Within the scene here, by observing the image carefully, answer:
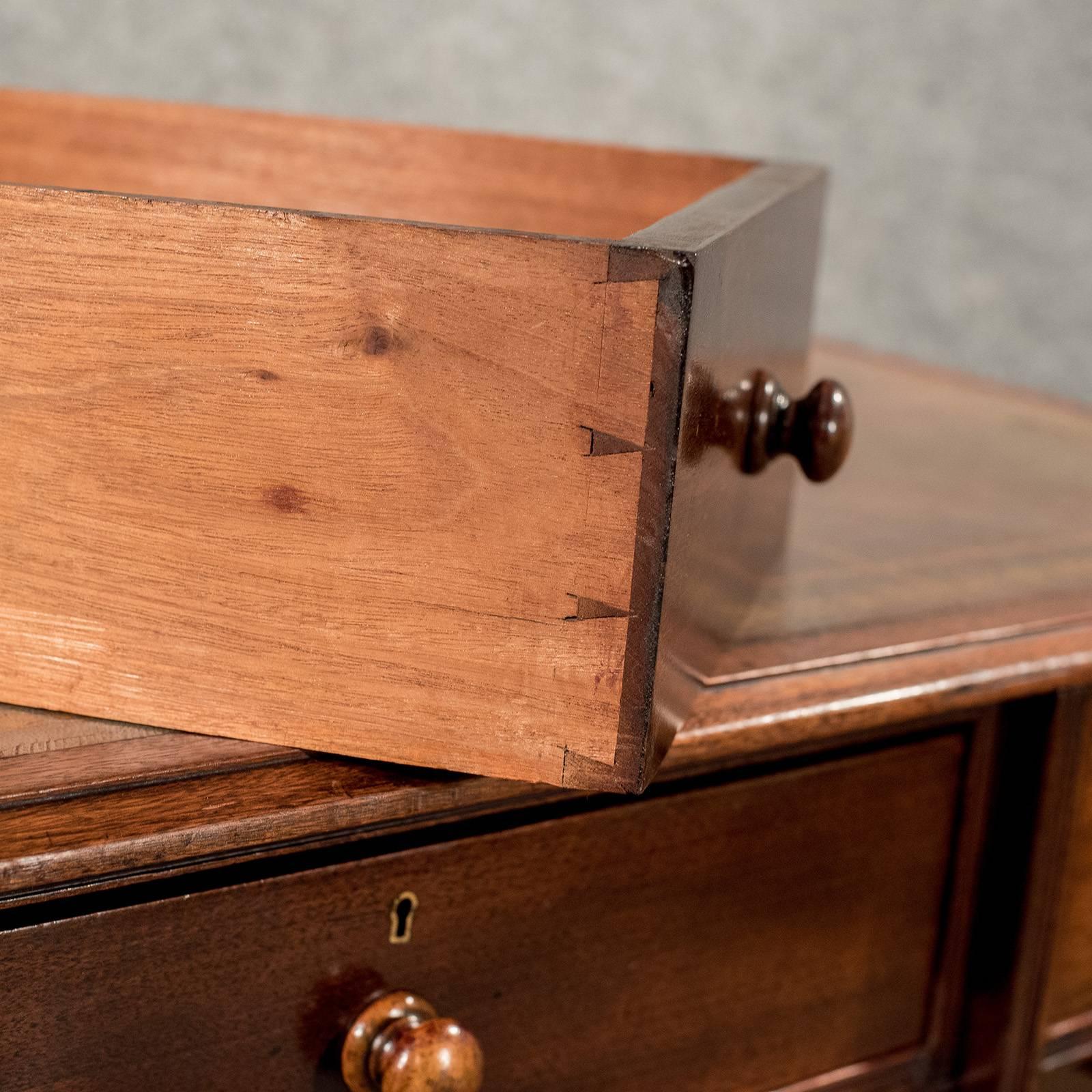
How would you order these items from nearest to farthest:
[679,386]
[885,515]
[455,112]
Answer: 1. [679,386]
2. [885,515]
3. [455,112]

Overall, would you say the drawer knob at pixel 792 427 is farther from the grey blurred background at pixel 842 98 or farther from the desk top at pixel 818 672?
the grey blurred background at pixel 842 98

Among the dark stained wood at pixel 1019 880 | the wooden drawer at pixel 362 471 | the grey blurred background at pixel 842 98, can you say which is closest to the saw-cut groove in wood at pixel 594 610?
the wooden drawer at pixel 362 471

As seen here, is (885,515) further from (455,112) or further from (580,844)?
(455,112)

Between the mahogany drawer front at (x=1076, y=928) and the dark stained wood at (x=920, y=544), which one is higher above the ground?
the dark stained wood at (x=920, y=544)

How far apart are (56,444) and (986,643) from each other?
15.2 inches

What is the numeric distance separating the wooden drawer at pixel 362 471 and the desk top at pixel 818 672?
18 mm

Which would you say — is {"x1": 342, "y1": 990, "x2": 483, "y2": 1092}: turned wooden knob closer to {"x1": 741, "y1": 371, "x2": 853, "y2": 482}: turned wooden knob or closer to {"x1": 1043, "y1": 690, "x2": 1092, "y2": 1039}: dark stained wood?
{"x1": 741, "y1": 371, "x2": 853, "y2": 482}: turned wooden knob

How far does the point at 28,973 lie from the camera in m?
0.39

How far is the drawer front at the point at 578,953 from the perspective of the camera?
405mm

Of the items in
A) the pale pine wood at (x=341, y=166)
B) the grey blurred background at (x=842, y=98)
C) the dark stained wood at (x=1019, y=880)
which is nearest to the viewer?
the dark stained wood at (x=1019, y=880)

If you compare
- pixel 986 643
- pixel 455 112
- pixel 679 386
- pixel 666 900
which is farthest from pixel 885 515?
pixel 455 112

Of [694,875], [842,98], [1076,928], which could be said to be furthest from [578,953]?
[842,98]

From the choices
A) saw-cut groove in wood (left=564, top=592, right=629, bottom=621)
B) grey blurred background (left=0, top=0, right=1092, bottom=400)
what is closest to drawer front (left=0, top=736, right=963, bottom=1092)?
saw-cut groove in wood (left=564, top=592, right=629, bottom=621)

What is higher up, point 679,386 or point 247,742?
point 679,386
